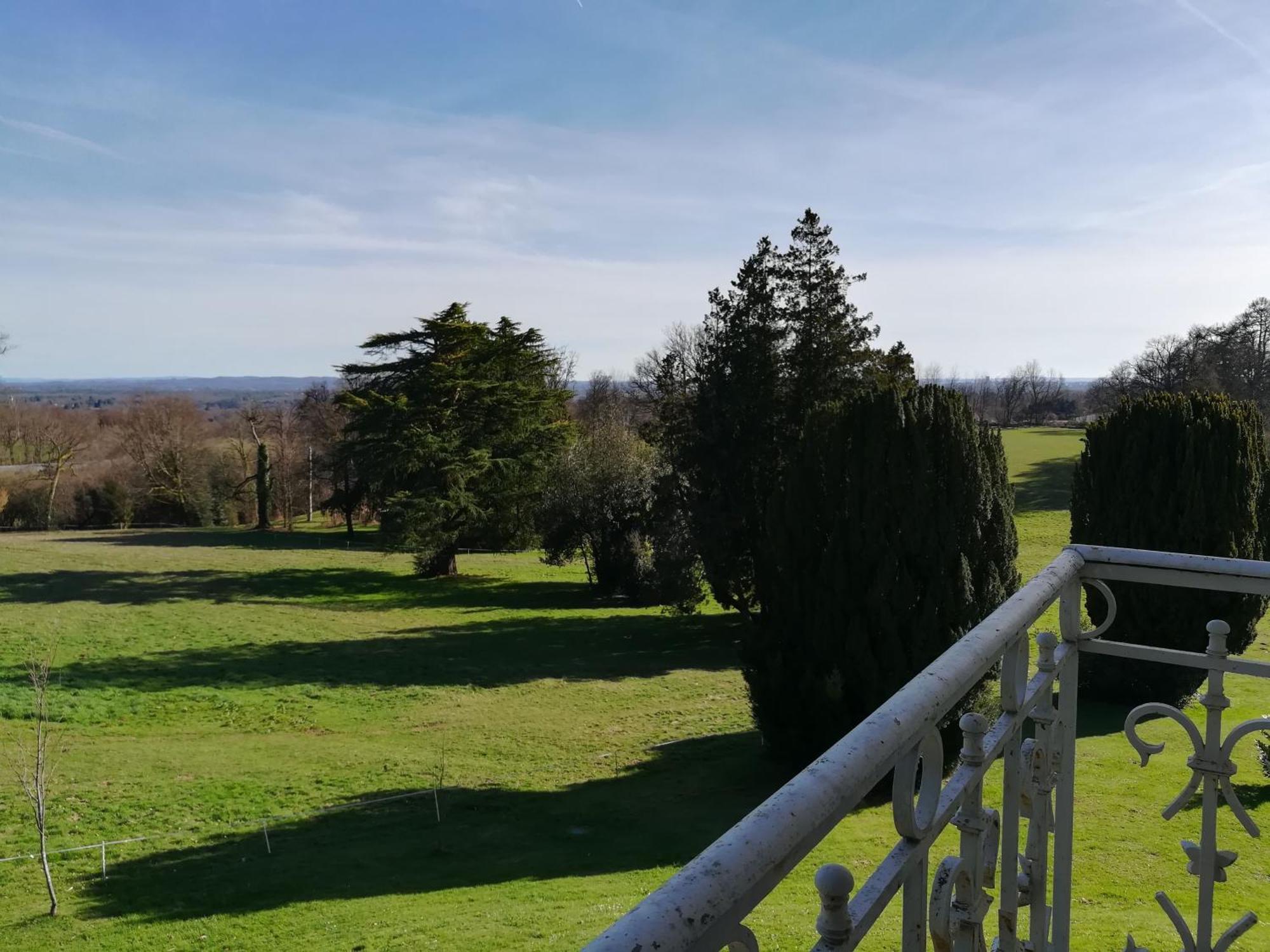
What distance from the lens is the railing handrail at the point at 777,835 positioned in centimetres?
75

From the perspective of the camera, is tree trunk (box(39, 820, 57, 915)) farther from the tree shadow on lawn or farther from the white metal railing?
the tree shadow on lawn

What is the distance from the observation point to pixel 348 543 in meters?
43.0

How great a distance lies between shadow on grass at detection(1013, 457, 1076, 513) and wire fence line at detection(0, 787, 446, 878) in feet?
103

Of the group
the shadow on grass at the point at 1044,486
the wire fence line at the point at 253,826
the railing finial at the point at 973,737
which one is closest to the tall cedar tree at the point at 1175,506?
the wire fence line at the point at 253,826

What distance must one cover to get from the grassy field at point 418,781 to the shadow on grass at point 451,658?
0.10 meters

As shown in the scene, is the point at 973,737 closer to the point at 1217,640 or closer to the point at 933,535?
the point at 1217,640

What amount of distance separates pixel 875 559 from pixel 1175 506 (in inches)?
221

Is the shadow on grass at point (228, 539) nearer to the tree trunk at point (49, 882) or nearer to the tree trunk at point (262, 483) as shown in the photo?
the tree trunk at point (262, 483)

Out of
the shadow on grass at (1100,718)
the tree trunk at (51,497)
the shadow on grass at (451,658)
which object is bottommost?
the shadow on grass at (451,658)

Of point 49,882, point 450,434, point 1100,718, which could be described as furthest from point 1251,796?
point 450,434

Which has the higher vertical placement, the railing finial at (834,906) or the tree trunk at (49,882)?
the railing finial at (834,906)

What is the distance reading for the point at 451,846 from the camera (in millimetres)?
11289

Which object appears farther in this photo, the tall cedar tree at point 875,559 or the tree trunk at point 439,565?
the tree trunk at point 439,565

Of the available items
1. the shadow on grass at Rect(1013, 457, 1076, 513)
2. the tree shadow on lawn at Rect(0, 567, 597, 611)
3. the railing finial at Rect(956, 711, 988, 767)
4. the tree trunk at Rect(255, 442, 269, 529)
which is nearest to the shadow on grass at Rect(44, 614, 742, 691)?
the tree shadow on lawn at Rect(0, 567, 597, 611)
